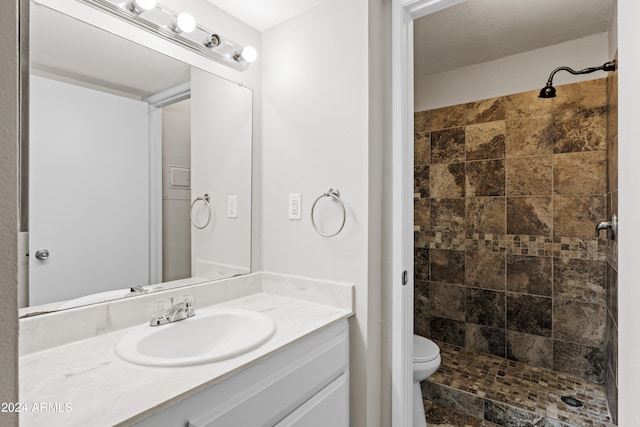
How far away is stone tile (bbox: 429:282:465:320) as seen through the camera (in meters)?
2.76

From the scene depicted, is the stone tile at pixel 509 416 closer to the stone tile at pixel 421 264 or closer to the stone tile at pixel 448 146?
the stone tile at pixel 421 264

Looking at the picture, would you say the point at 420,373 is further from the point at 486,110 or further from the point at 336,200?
the point at 486,110

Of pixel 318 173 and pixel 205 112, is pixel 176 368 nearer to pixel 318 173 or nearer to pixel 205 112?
pixel 318 173

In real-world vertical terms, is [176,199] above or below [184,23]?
below

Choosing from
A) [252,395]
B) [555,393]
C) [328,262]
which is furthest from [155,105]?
[555,393]

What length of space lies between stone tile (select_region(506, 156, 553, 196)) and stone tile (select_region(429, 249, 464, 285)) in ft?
2.12

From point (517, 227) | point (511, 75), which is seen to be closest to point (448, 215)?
point (517, 227)

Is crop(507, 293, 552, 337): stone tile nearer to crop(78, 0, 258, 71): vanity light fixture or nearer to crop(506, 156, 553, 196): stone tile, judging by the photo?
crop(506, 156, 553, 196): stone tile

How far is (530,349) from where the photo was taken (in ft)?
7.97

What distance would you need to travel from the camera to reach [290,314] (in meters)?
1.35

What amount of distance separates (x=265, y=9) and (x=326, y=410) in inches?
67.1

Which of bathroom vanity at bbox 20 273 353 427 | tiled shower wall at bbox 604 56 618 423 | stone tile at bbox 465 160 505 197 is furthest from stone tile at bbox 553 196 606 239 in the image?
bathroom vanity at bbox 20 273 353 427

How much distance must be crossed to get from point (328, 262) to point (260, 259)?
0.44 metres

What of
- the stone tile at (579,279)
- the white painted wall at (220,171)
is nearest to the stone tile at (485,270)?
the stone tile at (579,279)
